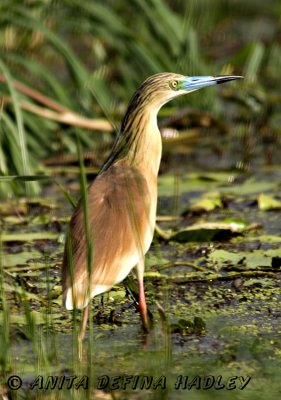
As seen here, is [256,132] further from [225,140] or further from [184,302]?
[184,302]

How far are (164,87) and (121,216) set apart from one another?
0.68 meters

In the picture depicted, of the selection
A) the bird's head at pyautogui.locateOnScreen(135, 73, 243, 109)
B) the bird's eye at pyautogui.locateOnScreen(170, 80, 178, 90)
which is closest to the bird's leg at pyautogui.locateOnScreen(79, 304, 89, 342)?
the bird's head at pyautogui.locateOnScreen(135, 73, 243, 109)

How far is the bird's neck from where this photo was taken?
3.98 metres

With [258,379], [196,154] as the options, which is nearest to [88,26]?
[196,154]

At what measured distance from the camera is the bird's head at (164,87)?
417 centimetres

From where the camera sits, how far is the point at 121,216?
3.71 m

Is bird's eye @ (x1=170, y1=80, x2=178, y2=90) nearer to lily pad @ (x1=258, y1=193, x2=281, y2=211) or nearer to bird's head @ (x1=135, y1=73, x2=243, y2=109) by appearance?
bird's head @ (x1=135, y1=73, x2=243, y2=109)

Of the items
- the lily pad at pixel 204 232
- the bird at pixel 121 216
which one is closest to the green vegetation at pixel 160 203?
the lily pad at pixel 204 232

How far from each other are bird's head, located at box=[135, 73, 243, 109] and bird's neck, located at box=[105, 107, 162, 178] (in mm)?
43

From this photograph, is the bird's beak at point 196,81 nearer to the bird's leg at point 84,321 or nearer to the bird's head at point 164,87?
the bird's head at point 164,87

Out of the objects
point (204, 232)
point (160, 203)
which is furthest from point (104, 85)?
point (204, 232)

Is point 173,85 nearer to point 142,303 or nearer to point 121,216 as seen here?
point 121,216

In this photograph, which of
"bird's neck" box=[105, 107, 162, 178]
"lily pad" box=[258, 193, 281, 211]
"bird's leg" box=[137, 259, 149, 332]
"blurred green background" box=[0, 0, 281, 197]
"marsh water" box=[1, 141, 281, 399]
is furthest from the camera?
"blurred green background" box=[0, 0, 281, 197]

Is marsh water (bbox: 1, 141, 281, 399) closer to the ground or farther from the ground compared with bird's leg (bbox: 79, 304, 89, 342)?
closer to the ground
